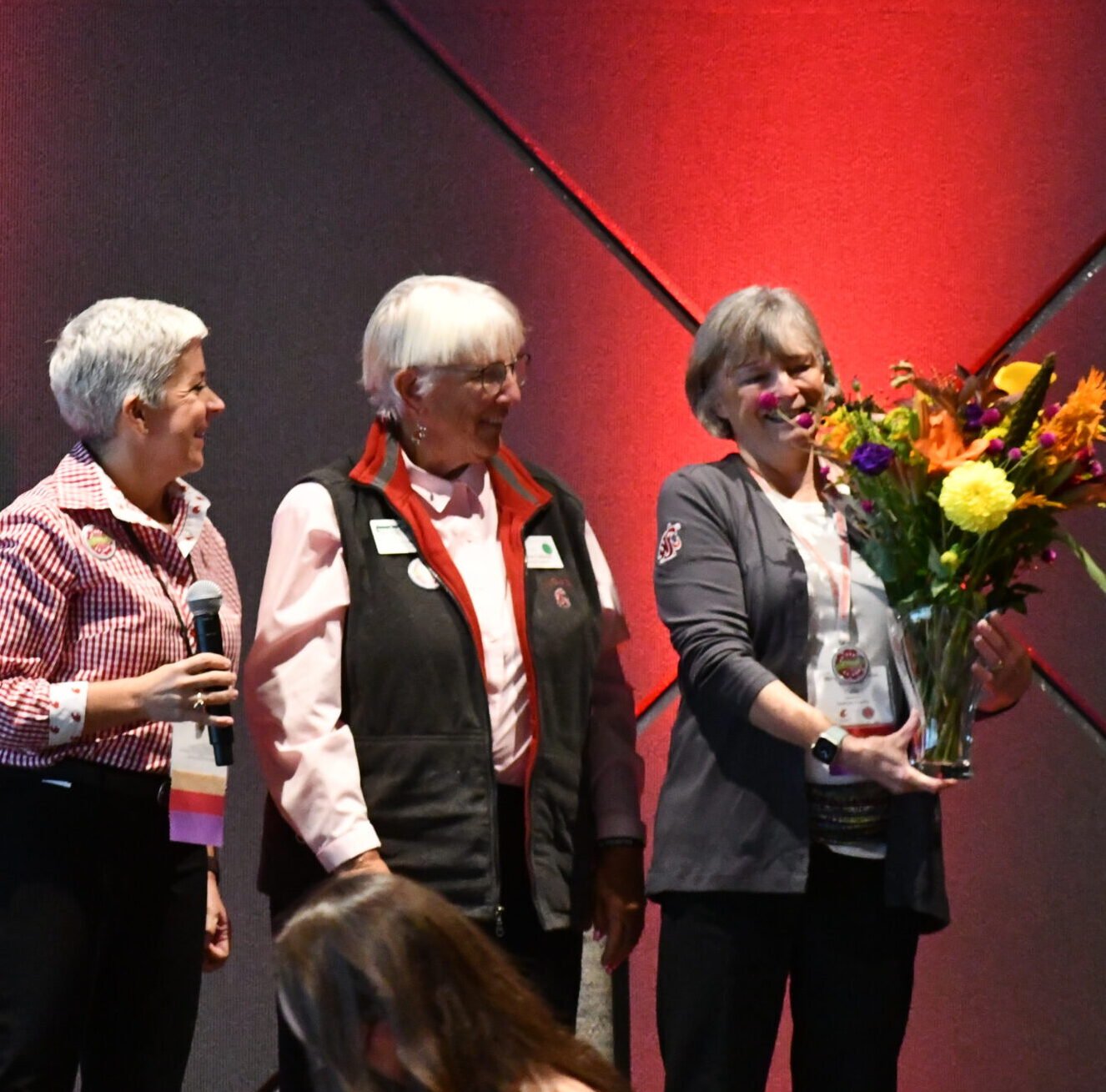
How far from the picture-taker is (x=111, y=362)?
107 inches

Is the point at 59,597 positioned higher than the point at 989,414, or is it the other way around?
the point at 989,414

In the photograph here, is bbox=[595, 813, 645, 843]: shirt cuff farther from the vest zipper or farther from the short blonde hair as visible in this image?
the short blonde hair

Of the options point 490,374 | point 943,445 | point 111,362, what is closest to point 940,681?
point 943,445

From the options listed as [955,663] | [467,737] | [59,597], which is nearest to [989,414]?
[955,663]

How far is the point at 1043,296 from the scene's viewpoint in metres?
3.64

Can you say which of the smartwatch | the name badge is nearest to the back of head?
the smartwatch

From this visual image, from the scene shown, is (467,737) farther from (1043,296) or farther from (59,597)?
(1043,296)

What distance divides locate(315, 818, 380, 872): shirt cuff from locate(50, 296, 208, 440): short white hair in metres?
0.72

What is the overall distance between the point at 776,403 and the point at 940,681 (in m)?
0.49

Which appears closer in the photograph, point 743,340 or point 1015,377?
point 1015,377

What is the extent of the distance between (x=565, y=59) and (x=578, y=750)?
156 centimetres

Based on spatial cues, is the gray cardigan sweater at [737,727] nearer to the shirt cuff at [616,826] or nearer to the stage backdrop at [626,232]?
the shirt cuff at [616,826]

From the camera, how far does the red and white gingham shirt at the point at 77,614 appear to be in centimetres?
249

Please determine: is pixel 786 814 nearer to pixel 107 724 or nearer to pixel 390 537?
pixel 390 537
